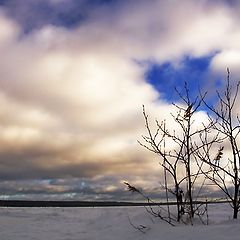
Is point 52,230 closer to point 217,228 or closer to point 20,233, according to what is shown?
point 20,233

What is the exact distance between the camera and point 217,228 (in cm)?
844

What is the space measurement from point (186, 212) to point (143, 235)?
72.7 inches

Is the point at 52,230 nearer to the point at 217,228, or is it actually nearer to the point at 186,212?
the point at 186,212

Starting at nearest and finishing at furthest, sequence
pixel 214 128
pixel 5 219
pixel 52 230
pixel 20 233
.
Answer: pixel 214 128
pixel 20 233
pixel 52 230
pixel 5 219

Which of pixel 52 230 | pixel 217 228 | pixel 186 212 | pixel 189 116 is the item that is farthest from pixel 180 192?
pixel 52 230

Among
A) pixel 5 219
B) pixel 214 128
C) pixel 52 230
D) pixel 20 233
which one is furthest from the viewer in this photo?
pixel 5 219

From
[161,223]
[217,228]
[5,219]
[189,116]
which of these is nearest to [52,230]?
[5,219]

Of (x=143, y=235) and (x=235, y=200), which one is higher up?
(x=235, y=200)

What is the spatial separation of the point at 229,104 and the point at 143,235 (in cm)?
382

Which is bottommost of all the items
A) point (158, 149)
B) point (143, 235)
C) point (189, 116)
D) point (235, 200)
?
point (143, 235)

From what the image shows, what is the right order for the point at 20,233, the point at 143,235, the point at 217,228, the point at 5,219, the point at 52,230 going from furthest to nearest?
the point at 5,219 < the point at 52,230 < the point at 20,233 < the point at 143,235 < the point at 217,228

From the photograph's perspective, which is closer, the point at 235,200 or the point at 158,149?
the point at 235,200

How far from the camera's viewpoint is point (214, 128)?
1120 centimetres

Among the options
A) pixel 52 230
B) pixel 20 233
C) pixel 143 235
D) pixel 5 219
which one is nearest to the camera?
pixel 143 235
